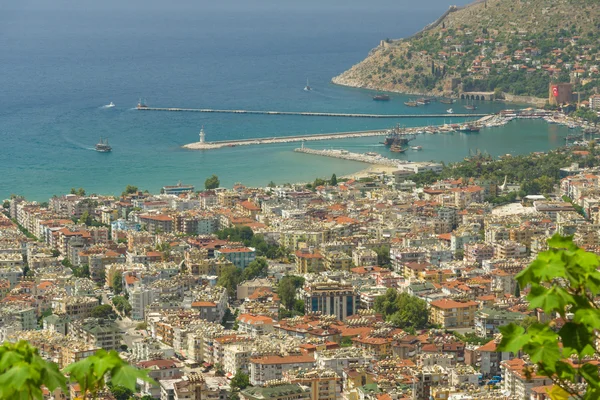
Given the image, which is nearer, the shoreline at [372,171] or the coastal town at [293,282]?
the coastal town at [293,282]

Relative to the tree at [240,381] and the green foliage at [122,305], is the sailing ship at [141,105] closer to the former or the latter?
the green foliage at [122,305]

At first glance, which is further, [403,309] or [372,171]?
[372,171]

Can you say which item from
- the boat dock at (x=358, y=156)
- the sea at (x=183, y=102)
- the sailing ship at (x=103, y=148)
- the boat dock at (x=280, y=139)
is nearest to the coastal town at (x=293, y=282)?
the boat dock at (x=358, y=156)

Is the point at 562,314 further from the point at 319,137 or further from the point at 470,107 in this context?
the point at 470,107

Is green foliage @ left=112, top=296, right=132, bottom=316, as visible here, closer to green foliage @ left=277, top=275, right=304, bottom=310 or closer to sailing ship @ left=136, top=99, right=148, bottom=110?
green foliage @ left=277, top=275, right=304, bottom=310

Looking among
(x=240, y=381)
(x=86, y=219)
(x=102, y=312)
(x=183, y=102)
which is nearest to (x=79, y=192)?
(x=86, y=219)

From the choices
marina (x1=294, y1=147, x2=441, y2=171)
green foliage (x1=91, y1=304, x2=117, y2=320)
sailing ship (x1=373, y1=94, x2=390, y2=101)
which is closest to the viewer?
green foliage (x1=91, y1=304, x2=117, y2=320)

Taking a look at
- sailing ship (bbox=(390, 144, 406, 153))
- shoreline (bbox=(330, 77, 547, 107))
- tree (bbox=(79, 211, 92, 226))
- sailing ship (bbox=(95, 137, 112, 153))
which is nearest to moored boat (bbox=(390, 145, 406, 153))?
sailing ship (bbox=(390, 144, 406, 153))
